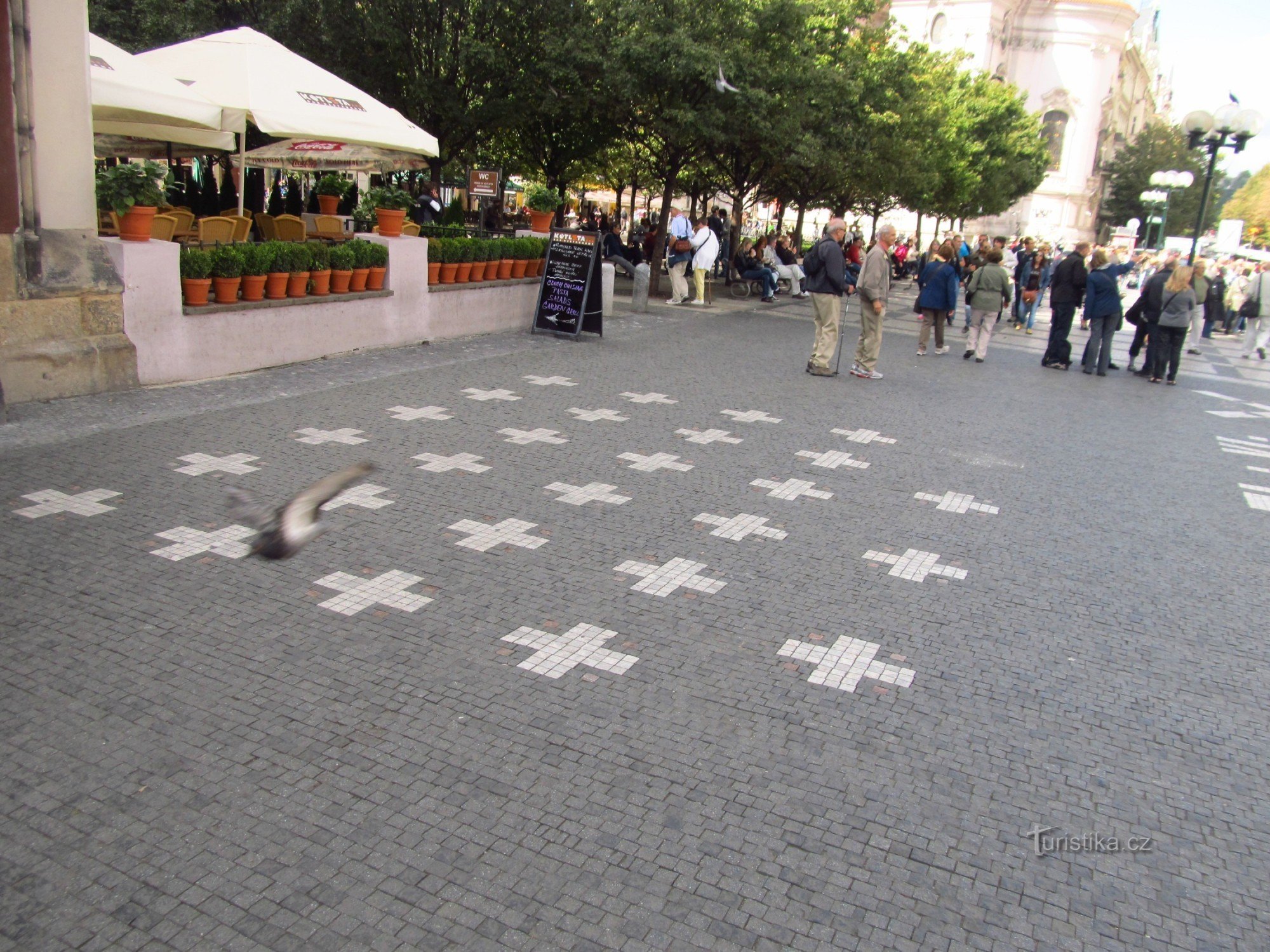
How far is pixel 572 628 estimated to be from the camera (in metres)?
4.68

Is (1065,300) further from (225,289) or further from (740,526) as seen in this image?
(225,289)

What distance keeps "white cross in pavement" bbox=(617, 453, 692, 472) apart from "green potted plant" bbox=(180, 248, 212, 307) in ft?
14.7

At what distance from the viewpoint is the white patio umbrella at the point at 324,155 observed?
15500 mm

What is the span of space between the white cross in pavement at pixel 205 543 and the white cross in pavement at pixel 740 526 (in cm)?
262

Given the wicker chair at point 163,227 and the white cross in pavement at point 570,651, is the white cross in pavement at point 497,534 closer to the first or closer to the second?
the white cross in pavement at point 570,651

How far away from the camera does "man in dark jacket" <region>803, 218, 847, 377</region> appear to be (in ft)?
38.9

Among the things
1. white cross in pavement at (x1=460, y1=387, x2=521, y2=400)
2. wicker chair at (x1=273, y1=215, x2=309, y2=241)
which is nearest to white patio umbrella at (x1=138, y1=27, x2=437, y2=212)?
wicker chair at (x1=273, y1=215, x2=309, y2=241)

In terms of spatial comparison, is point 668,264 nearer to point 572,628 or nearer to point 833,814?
point 572,628

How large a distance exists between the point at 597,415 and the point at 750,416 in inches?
59.8

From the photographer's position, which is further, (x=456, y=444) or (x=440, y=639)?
(x=456, y=444)

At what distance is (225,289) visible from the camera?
382 inches

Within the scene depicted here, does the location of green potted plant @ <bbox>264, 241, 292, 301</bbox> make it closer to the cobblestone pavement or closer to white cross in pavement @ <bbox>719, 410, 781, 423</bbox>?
the cobblestone pavement

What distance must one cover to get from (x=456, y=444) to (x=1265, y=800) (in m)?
5.57

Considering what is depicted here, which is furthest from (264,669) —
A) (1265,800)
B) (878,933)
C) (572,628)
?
(1265,800)
